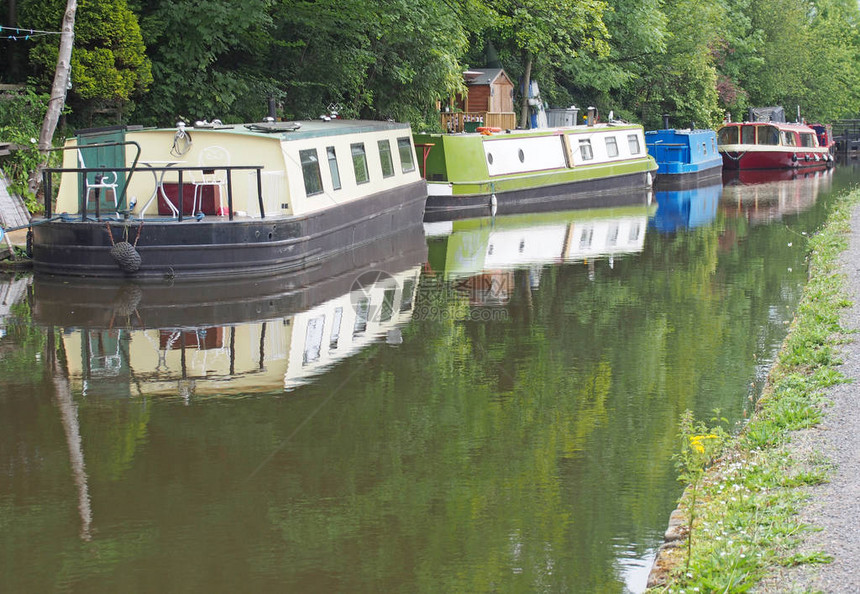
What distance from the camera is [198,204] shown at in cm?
1362

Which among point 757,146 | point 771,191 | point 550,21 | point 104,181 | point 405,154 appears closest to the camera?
point 104,181

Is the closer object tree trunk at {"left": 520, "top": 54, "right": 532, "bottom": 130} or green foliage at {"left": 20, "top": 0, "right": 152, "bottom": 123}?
green foliage at {"left": 20, "top": 0, "right": 152, "bottom": 123}

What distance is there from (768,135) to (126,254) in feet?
101

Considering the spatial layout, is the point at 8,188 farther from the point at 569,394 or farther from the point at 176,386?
the point at 569,394

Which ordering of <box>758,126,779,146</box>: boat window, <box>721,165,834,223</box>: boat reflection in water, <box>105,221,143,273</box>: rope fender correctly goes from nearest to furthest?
<box>105,221,143,273</box>: rope fender → <box>721,165,834,223</box>: boat reflection in water → <box>758,126,779,146</box>: boat window

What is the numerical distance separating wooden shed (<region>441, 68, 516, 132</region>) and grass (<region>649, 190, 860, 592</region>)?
24194 mm

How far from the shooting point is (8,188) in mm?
15602

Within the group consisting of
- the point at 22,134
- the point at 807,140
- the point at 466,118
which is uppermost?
the point at 466,118

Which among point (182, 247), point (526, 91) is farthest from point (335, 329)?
point (526, 91)

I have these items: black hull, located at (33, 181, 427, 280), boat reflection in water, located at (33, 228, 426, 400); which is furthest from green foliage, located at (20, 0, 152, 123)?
boat reflection in water, located at (33, 228, 426, 400)

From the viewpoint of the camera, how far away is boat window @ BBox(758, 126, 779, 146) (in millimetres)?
38312

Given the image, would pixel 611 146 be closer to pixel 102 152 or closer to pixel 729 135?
pixel 729 135

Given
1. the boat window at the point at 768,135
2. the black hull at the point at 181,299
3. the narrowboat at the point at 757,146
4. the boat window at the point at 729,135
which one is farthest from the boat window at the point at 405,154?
the boat window at the point at 768,135

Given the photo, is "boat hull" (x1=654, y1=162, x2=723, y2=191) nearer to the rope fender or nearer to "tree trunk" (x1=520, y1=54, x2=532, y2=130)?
"tree trunk" (x1=520, y1=54, x2=532, y2=130)
